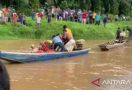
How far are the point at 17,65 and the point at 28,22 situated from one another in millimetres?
14016

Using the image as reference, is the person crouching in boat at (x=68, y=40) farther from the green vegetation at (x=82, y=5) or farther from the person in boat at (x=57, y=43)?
the green vegetation at (x=82, y=5)

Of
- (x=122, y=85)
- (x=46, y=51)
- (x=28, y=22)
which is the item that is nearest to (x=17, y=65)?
(x=46, y=51)

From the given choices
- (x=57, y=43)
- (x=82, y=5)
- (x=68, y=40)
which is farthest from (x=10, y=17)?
(x=82, y=5)

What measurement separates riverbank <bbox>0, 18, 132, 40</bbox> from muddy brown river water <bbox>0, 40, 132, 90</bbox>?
8.55 metres

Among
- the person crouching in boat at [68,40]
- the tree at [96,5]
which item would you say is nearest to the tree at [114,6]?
the tree at [96,5]

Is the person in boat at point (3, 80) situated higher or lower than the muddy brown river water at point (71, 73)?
higher

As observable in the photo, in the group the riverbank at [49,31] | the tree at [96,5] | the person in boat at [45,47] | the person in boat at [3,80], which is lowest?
the riverbank at [49,31]

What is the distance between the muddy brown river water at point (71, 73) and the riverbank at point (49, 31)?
8.55 m

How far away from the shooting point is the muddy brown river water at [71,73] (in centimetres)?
1131

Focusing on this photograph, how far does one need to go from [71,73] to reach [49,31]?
14.9 m

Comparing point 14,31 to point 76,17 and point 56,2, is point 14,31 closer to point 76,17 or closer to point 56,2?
point 76,17

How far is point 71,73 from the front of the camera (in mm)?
14000

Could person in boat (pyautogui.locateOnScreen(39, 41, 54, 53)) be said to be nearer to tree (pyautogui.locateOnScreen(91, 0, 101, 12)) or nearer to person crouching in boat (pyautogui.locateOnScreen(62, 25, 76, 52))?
person crouching in boat (pyautogui.locateOnScreen(62, 25, 76, 52))

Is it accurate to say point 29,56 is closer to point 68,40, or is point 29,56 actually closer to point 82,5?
point 68,40
